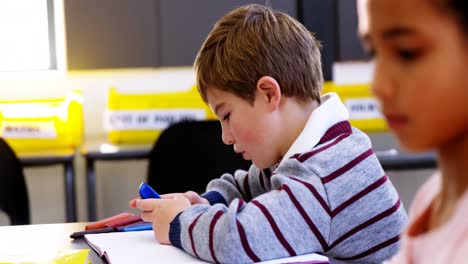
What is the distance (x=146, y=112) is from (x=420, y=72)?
2.70m

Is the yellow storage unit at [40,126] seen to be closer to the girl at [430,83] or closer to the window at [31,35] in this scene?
the window at [31,35]

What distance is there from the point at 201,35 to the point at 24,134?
86 cm

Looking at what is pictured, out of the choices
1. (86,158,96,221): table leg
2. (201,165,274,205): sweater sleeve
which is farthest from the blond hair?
(86,158,96,221): table leg

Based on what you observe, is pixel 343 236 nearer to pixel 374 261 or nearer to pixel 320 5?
pixel 374 261

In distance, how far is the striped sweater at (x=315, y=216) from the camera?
1.18 m

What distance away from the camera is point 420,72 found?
0.52 metres

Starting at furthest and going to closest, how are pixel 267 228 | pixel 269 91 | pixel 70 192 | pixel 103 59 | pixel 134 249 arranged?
pixel 103 59 → pixel 70 192 → pixel 269 91 → pixel 134 249 → pixel 267 228

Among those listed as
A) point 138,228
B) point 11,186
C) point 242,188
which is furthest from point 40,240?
point 11,186

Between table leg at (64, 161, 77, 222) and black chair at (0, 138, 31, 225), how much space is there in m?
0.45

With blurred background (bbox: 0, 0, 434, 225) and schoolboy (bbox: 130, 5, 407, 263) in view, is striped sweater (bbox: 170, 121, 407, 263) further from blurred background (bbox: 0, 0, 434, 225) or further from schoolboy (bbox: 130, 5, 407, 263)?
blurred background (bbox: 0, 0, 434, 225)

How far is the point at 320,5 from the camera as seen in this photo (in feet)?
10.8

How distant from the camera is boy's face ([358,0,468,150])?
511 millimetres

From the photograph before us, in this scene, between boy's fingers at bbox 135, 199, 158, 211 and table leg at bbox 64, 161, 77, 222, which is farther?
table leg at bbox 64, 161, 77, 222

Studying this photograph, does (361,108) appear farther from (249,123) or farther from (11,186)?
(249,123)
